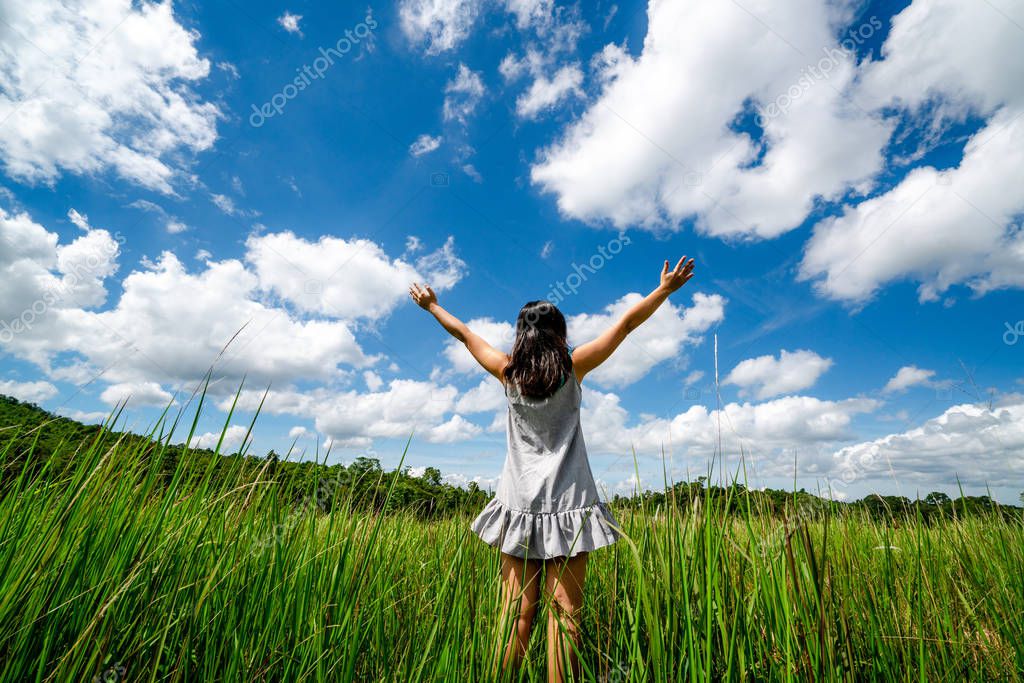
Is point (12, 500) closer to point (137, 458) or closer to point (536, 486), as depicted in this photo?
point (137, 458)

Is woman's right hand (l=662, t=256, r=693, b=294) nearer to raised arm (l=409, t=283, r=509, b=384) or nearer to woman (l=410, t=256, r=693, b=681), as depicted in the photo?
woman (l=410, t=256, r=693, b=681)

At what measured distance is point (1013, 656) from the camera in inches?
96.7

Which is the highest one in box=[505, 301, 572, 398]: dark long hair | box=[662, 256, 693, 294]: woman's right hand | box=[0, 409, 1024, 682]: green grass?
box=[662, 256, 693, 294]: woman's right hand

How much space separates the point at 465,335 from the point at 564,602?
1865 millimetres

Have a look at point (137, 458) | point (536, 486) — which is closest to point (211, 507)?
point (137, 458)

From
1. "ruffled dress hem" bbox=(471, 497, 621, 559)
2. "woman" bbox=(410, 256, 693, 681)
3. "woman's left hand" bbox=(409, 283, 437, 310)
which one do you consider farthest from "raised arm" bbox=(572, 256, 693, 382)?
"woman's left hand" bbox=(409, 283, 437, 310)

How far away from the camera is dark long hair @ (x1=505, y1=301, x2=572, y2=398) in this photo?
3057 millimetres

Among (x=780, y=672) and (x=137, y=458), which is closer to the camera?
(x=780, y=672)

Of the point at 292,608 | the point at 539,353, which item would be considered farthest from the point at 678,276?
the point at 292,608

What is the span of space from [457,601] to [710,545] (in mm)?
1198

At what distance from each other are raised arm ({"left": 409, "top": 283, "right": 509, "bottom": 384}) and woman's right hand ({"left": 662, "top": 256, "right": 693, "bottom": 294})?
1.16 metres

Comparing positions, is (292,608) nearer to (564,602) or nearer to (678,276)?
(564,602)

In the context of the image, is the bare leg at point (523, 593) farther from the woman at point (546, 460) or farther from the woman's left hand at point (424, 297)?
the woman's left hand at point (424, 297)

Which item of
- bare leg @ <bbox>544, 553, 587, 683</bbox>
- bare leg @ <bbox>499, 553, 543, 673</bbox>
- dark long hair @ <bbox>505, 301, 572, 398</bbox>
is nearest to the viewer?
bare leg @ <bbox>544, 553, 587, 683</bbox>
